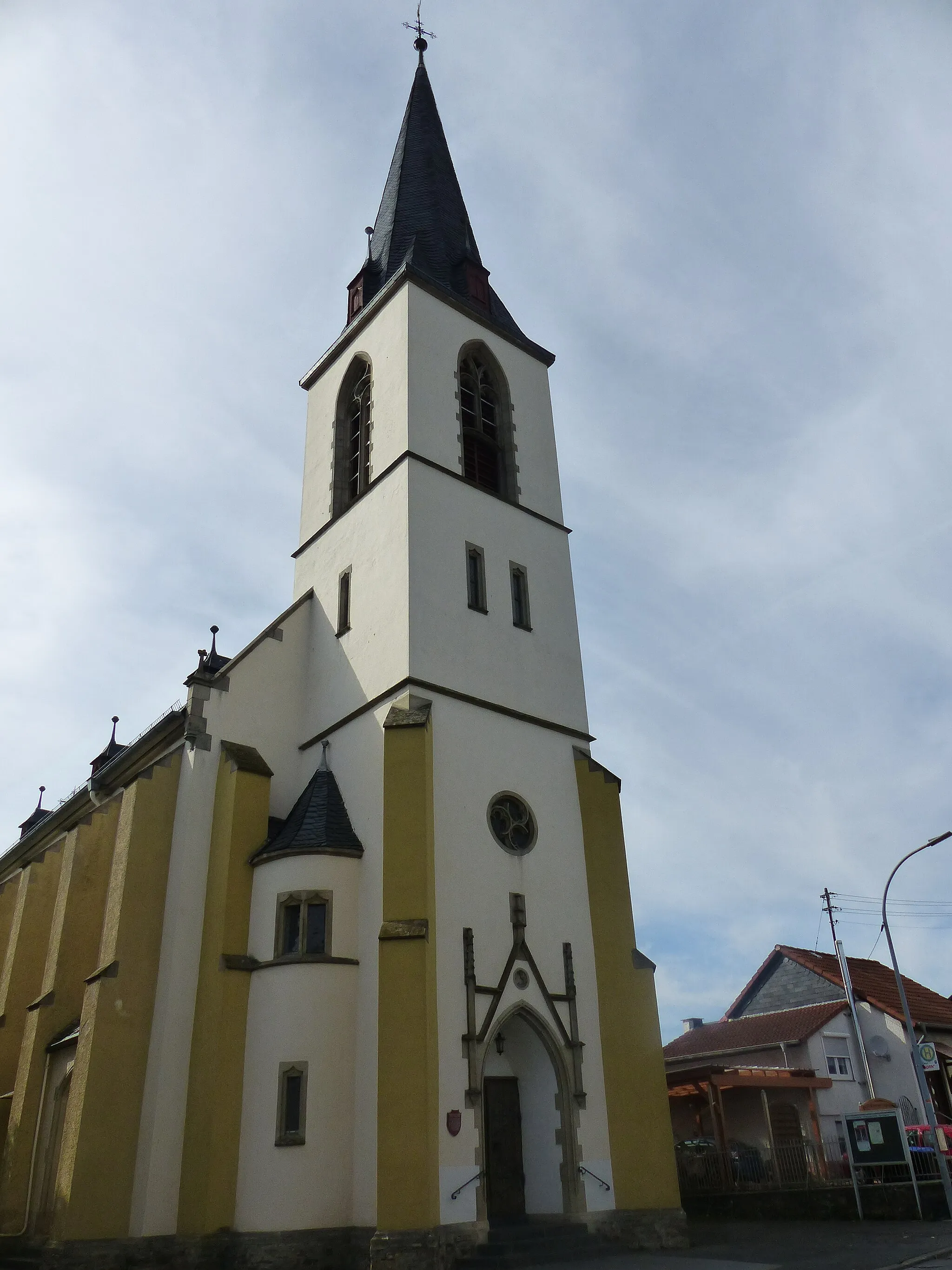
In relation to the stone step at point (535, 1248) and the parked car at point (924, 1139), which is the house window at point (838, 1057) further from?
the stone step at point (535, 1248)

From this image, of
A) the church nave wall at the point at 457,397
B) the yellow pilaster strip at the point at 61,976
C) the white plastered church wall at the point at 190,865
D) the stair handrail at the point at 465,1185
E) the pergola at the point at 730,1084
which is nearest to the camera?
the stair handrail at the point at 465,1185

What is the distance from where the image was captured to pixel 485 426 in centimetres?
2420

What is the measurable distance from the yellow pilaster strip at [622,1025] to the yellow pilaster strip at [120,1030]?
7.96m

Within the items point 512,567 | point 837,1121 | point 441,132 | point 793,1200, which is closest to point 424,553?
point 512,567

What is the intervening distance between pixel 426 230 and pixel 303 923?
19.8 m

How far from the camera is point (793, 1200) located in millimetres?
19844

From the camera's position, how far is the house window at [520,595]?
21297 mm

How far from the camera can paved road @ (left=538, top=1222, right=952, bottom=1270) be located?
13.2 metres

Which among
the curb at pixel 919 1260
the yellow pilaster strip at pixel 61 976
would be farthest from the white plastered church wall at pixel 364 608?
the curb at pixel 919 1260

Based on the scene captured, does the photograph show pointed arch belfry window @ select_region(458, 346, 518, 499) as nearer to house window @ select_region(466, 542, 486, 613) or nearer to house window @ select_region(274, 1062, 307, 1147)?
house window @ select_region(466, 542, 486, 613)

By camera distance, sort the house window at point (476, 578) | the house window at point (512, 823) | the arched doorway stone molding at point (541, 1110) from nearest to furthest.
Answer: the arched doorway stone molding at point (541, 1110) < the house window at point (512, 823) < the house window at point (476, 578)

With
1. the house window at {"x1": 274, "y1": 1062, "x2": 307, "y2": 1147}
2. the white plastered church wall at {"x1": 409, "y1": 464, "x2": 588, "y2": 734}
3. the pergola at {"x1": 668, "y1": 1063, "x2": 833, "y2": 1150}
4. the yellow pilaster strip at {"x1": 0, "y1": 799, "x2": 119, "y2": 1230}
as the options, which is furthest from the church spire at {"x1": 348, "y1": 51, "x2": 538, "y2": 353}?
the pergola at {"x1": 668, "y1": 1063, "x2": 833, "y2": 1150}

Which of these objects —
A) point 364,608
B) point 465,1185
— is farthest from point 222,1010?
point 364,608

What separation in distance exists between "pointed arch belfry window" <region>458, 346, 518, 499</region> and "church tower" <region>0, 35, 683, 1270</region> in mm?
147
